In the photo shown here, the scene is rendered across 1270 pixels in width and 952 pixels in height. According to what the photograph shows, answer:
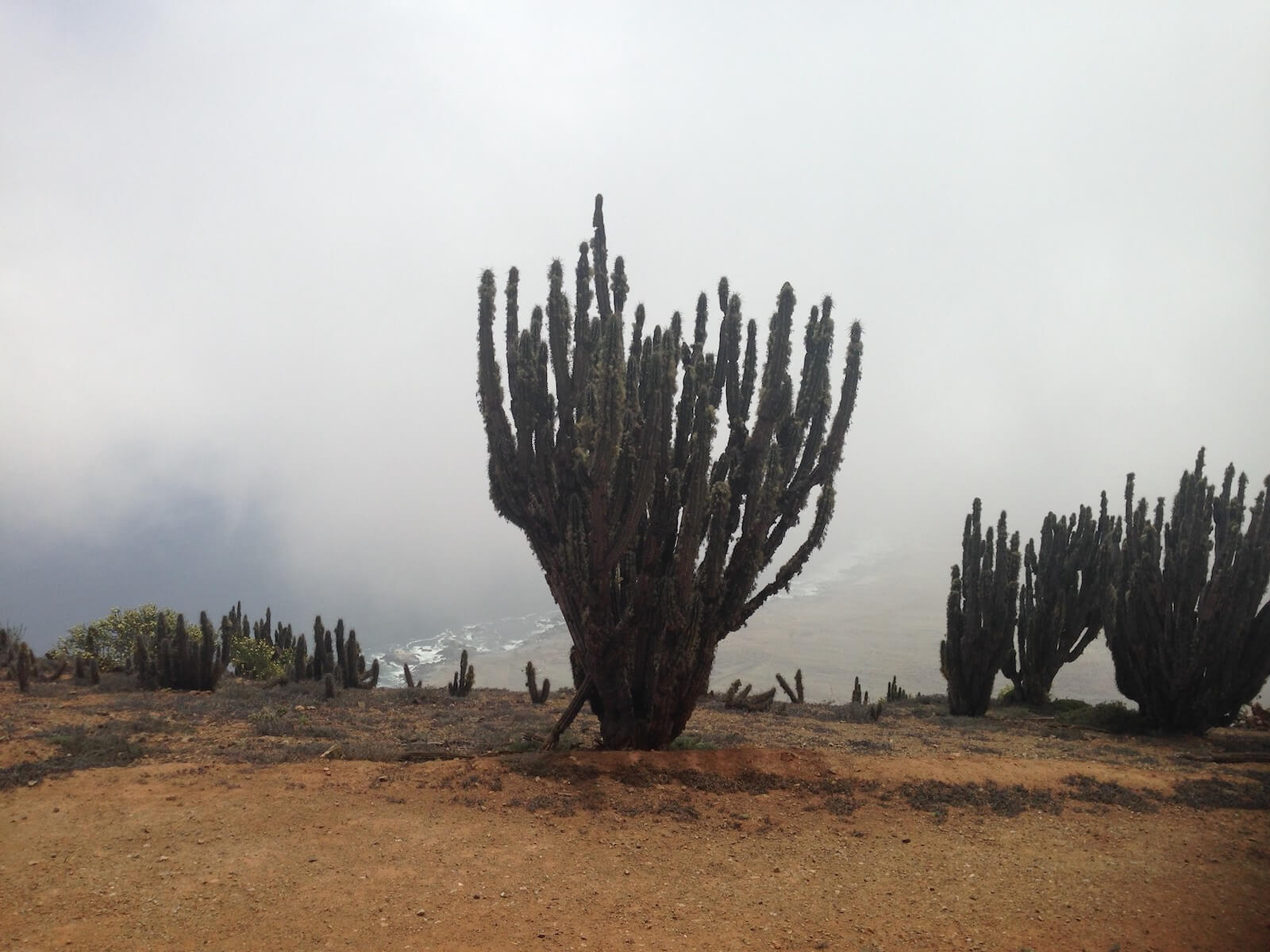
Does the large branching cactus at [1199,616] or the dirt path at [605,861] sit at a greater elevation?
the large branching cactus at [1199,616]

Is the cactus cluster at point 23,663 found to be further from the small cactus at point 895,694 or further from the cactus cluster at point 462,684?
the small cactus at point 895,694

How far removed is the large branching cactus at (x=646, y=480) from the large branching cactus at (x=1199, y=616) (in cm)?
1033

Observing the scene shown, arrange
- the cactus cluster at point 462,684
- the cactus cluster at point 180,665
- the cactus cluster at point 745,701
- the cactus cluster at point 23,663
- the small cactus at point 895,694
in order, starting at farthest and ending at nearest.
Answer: the small cactus at point 895,694
the cactus cluster at point 462,684
the cactus cluster at point 745,701
the cactus cluster at point 180,665
the cactus cluster at point 23,663

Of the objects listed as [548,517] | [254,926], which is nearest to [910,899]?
[254,926]

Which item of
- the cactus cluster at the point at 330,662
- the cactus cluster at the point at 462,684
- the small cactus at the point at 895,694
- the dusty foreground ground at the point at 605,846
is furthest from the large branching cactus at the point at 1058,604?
the cactus cluster at the point at 330,662

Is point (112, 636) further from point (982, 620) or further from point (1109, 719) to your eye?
point (1109, 719)

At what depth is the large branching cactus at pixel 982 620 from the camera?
765 inches

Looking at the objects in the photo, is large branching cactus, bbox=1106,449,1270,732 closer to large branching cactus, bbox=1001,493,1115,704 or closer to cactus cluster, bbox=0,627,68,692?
large branching cactus, bbox=1001,493,1115,704

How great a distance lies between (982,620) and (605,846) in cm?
1574

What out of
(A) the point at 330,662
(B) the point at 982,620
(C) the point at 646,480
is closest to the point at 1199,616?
(B) the point at 982,620

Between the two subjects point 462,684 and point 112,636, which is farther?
point 112,636

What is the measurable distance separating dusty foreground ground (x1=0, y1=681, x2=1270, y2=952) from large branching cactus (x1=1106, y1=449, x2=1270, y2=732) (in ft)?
15.3

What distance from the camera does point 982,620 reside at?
1973cm

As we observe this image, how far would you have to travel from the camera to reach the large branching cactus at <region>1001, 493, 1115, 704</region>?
2145 centimetres
